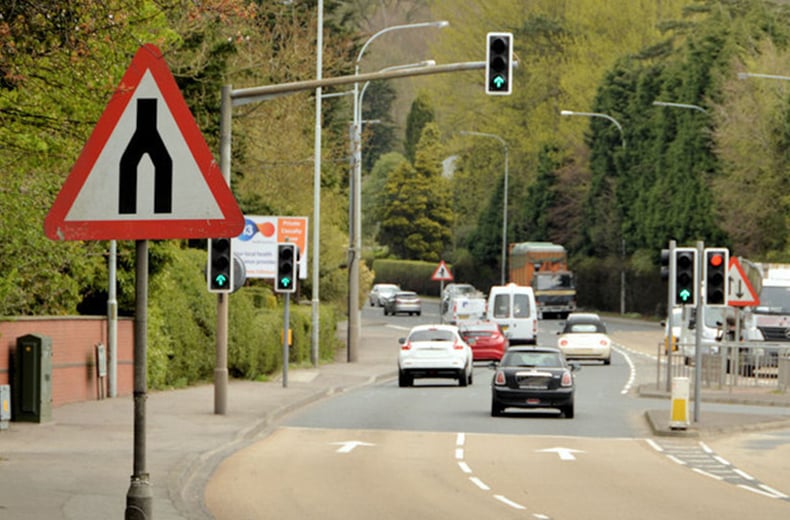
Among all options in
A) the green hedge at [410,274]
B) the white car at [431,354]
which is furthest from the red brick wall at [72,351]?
the green hedge at [410,274]

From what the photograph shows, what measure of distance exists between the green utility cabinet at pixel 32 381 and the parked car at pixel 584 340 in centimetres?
2737

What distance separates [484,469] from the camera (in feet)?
66.2

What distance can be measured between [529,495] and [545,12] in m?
93.7

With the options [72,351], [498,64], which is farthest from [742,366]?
[72,351]

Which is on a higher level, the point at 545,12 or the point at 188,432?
the point at 545,12

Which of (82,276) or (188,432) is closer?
(188,432)

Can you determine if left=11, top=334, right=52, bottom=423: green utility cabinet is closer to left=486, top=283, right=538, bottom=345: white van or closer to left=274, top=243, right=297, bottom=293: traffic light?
left=274, top=243, right=297, bottom=293: traffic light

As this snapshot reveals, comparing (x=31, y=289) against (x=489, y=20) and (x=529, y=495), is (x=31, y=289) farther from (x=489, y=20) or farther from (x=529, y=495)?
(x=489, y=20)

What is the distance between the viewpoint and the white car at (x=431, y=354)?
38844 millimetres

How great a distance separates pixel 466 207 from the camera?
117000mm

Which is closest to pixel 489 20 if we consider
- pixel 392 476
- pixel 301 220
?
pixel 301 220

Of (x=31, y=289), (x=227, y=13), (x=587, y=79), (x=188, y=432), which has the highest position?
(x=587, y=79)

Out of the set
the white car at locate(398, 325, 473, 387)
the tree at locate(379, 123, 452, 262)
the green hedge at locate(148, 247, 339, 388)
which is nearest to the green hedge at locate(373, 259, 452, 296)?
the tree at locate(379, 123, 452, 262)

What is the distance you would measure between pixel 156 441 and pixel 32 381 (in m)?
2.92
